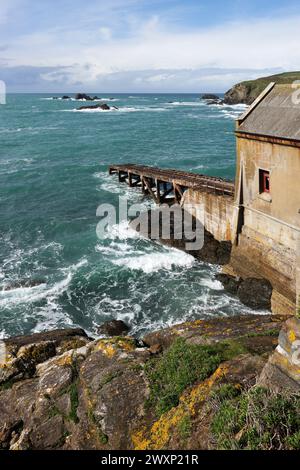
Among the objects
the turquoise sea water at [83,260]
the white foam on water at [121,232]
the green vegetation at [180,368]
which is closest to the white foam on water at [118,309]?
the turquoise sea water at [83,260]

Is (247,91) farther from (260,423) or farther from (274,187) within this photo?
(260,423)

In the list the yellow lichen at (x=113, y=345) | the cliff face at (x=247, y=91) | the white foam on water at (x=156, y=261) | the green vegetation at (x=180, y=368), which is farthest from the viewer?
the cliff face at (x=247, y=91)

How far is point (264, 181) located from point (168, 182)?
14413 mm

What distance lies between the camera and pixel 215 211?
73.6ft

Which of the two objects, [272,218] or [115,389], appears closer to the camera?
[115,389]

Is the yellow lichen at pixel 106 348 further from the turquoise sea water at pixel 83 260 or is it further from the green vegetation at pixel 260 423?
the turquoise sea water at pixel 83 260

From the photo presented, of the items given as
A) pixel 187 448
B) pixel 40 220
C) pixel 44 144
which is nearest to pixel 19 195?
pixel 40 220

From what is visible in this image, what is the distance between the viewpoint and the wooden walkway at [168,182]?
81.1 feet

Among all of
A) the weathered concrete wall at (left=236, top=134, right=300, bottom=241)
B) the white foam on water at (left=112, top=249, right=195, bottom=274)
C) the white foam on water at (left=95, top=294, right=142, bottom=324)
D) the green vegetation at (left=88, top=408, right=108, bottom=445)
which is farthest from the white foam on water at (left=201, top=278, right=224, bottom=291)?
the green vegetation at (left=88, top=408, right=108, bottom=445)

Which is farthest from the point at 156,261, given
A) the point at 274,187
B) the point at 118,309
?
the point at 274,187

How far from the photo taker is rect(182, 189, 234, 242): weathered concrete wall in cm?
2114

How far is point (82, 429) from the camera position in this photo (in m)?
8.44

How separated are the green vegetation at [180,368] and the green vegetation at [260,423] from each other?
1602mm

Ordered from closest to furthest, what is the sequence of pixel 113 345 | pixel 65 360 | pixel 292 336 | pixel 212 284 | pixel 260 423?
1. pixel 260 423
2. pixel 292 336
3. pixel 65 360
4. pixel 113 345
5. pixel 212 284
